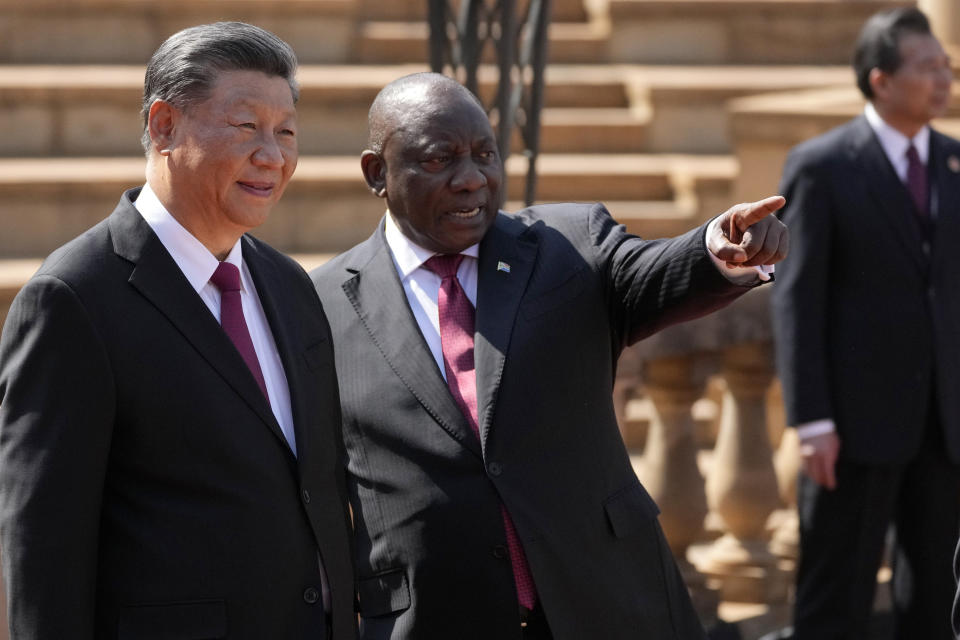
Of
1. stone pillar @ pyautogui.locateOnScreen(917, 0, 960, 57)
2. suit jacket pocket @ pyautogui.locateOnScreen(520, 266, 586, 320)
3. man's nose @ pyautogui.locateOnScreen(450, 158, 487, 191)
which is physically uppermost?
stone pillar @ pyautogui.locateOnScreen(917, 0, 960, 57)

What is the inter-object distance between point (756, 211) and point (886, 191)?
190 centimetres

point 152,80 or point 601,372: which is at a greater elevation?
point 152,80

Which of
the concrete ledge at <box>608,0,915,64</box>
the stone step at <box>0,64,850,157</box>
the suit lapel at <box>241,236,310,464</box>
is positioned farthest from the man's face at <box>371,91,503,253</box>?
the concrete ledge at <box>608,0,915,64</box>

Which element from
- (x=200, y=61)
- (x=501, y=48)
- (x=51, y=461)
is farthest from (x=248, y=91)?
(x=501, y=48)

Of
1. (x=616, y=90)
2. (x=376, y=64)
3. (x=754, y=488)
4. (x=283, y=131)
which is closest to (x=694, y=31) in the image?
(x=616, y=90)

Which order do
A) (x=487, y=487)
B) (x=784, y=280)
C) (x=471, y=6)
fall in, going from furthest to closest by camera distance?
(x=471, y=6)
(x=784, y=280)
(x=487, y=487)

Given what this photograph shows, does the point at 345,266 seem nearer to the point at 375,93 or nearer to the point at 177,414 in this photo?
the point at 177,414

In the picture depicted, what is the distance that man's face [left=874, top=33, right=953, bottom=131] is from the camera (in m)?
4.36

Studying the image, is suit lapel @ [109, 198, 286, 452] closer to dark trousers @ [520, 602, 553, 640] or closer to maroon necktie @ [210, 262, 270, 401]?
maroon necktie @ [210, 262, 270, 401]

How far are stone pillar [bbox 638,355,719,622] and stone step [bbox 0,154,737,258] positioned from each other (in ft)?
10.8

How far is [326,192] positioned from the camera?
7.83m

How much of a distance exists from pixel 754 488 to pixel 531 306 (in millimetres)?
2316

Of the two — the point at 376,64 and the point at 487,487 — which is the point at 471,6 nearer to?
the point at 487,487

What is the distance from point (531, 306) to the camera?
2824 mm
